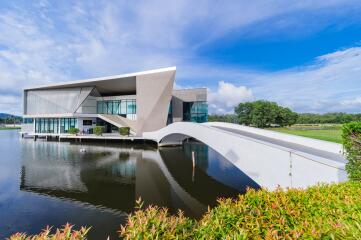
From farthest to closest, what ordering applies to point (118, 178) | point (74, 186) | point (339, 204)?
point (118, 178) → point (74, 186) → point (339, 204)

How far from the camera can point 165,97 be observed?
35.3 meters

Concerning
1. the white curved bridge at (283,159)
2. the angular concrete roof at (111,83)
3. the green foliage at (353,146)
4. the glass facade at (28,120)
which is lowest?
the white curved bridge at (283,159)

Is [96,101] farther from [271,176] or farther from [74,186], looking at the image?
[271,176]

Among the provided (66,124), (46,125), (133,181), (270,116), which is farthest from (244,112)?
(133,181)

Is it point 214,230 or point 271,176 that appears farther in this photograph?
point 271,176

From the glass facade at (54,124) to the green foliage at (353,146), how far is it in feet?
160

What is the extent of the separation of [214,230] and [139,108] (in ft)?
114

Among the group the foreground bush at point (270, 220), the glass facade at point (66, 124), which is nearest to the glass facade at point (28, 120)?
the glass facade at point (66, 124)

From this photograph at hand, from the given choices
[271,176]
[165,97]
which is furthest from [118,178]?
[165,97]

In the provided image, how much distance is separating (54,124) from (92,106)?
988 centimetres

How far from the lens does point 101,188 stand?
1455 cm

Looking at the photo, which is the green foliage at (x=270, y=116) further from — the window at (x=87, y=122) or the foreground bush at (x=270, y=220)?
the foreground bush at (x=270, y=220)

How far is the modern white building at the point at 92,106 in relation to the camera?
4334cm

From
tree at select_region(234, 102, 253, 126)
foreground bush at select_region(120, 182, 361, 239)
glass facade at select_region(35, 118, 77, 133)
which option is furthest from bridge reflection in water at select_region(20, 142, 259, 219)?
tree at select_region(234, 102, 253, 126)
